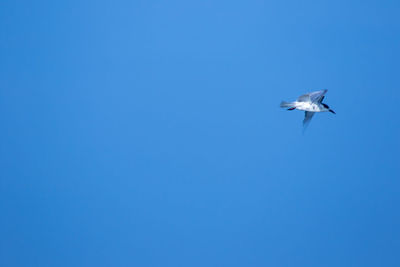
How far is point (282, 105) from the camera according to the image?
329 centimetres

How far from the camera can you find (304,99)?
3.27m

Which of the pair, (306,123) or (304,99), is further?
(306,123)

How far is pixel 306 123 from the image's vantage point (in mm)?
3648

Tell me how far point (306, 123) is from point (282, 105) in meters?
0.46

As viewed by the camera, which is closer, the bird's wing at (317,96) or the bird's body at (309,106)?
the bird's wing at (317,96)

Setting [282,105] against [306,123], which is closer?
[282,105]

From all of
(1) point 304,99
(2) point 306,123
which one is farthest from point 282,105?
(2) point 306,123

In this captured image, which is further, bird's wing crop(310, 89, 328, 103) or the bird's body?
the bird's body

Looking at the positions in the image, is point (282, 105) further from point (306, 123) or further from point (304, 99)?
point (306, 123)

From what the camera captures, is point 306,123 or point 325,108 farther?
point 306,123

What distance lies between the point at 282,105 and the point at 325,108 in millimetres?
362

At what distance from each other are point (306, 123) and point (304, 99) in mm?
425
